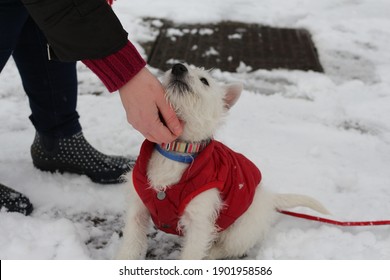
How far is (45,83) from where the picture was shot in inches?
92.7

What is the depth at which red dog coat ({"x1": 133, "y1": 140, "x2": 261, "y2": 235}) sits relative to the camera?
1.78 meters

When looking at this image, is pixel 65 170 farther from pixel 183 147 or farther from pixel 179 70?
pixel 179 70

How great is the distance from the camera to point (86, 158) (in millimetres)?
2520

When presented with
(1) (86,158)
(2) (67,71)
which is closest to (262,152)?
(1) (86,158)

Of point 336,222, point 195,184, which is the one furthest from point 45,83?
point 336,222

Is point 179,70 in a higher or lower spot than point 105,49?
lower

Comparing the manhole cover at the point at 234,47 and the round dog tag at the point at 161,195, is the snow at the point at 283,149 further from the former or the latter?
the round dog tag at the point at 161,195

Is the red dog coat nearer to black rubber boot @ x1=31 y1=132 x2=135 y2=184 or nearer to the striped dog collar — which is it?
the striped dog collar

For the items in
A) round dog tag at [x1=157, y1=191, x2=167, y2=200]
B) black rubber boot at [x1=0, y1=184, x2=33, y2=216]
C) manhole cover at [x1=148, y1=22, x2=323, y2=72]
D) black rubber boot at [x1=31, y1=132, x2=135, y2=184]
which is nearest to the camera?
round dog tag at [x1=157, y1=191, x2=167, y2=200]

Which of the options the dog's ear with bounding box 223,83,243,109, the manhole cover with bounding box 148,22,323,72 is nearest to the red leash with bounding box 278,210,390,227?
the dog's ear with bounding box 223,83,243,109

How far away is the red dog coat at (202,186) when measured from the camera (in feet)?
5.84

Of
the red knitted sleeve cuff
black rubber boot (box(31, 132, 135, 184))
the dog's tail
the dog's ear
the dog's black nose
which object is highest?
the red knitted sleeve cuff

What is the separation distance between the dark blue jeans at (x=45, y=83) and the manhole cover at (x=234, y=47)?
4.45ft

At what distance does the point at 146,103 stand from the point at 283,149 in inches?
61.8
